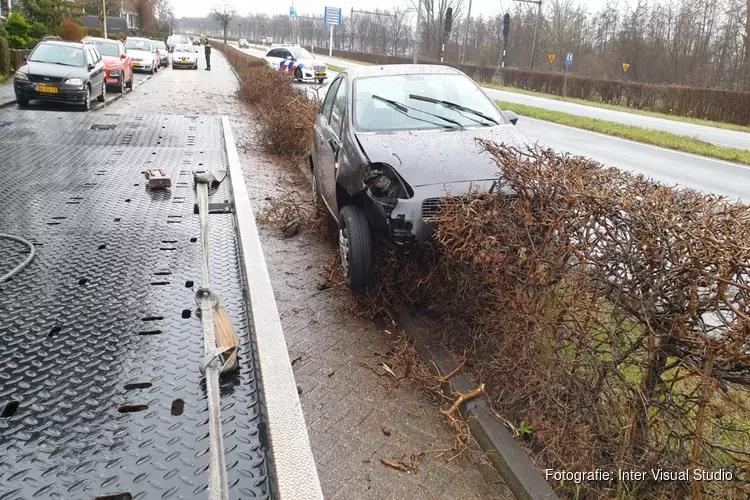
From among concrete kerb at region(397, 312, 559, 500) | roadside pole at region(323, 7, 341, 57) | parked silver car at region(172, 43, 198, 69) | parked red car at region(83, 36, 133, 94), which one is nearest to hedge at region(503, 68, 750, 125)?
parked silver car at region(172, 43, 198, 69)

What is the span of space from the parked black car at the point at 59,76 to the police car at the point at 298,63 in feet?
41.0

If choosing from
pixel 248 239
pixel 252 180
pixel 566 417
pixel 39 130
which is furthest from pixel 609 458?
pixel 39 130

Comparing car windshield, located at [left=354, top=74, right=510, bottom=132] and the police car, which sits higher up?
the police car

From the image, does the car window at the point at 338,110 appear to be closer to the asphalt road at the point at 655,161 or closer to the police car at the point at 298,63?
the asphalt road at the point at 655,161

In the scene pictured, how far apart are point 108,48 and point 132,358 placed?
75.9 feet

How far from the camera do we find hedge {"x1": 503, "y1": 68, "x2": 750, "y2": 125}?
82.6ft

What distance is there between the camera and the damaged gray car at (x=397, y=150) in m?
4.30

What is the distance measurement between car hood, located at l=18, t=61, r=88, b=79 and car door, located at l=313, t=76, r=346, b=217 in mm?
11235

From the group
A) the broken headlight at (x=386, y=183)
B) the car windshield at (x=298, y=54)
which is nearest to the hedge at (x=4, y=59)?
the car windshield at (x=298, y=54)

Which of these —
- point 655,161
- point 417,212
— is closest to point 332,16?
point 655,161

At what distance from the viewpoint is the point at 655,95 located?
29.3 metres

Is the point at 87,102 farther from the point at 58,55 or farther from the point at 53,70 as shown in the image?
the point at 58,55

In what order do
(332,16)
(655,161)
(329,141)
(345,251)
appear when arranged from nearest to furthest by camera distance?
1. (345,251)
2. (329,141)
3. (655,161)
4. (332,16)

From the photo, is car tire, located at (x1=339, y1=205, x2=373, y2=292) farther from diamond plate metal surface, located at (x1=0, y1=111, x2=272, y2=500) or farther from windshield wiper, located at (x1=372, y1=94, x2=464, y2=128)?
windshield wiper, located at (x1=372, y1=94, x2=464, y2=128)
